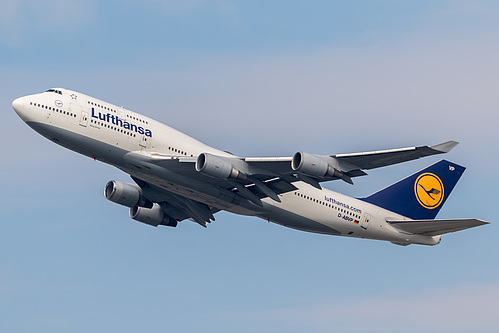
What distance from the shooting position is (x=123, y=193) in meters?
58.0

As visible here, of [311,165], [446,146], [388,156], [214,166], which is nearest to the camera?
[446,146]

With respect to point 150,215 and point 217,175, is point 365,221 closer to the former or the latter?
point 217,175

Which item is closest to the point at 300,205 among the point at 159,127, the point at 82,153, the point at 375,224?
the point at 375,224

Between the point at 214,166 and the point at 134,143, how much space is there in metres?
5.30

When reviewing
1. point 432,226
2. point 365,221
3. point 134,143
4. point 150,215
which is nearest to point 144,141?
point 134,143

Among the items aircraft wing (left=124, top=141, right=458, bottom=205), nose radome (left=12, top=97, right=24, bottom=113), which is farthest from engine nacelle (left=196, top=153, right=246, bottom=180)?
nose radome (left=12, top=97, right=24, bottom=113)

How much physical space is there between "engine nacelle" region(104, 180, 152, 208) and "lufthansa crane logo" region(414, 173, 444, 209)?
20.4 metres

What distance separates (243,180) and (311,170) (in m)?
4.81

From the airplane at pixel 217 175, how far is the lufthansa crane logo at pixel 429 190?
1847 millimetres

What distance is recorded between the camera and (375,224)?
58.6 meters

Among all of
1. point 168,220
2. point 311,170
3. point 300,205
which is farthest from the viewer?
point 168,220

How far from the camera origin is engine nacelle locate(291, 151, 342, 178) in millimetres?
48156

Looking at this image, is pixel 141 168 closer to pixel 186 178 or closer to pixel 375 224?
pixel 186 178

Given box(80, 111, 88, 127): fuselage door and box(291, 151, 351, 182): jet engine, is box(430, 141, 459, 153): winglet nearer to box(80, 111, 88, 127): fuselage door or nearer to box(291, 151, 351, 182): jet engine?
box(291, 151, 351, 182): jet engine
